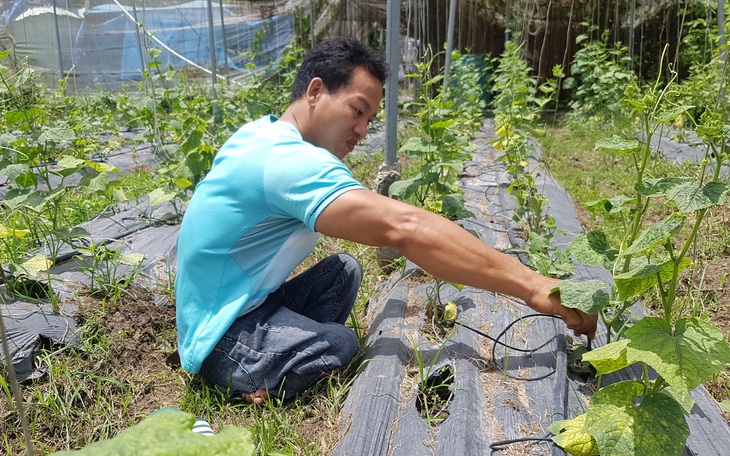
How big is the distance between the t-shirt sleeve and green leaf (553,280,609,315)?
54cm

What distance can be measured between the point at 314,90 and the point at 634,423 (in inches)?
49.2

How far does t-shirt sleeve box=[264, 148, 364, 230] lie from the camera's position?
1505 mm

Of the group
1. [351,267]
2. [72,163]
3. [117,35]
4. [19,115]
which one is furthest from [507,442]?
[117,35]

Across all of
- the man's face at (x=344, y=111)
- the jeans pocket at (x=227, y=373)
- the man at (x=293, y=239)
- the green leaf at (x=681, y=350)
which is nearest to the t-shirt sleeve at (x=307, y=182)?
the man at (x=293, y=239)

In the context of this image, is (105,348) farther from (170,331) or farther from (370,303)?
(370,303)

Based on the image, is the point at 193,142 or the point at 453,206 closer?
the point at 453,206

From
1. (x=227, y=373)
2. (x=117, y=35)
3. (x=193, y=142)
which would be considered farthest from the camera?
(x=117, y=35)

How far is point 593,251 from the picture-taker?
1445 millimetres

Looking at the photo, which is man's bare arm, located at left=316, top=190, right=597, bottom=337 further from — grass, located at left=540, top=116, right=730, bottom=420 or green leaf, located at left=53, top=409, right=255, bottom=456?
green leaf, located at left=53, top=409, right=255, bottom=456

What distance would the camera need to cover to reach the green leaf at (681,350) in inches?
41.8

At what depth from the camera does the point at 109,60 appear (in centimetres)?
973

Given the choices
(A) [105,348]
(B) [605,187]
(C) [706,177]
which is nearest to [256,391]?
(A) [105,348]

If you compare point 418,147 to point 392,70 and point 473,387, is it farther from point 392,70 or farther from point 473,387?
point 473,387

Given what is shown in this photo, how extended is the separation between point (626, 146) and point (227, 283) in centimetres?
Answer: 110
